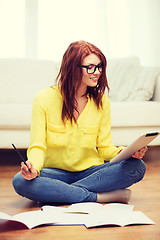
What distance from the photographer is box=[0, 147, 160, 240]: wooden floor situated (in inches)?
46.9

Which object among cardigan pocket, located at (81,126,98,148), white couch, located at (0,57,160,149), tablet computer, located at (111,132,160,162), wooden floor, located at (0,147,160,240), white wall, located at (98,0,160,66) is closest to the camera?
wooden floor, located at (0,147,160,240)

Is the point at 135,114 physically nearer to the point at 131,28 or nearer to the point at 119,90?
the point at 119,90

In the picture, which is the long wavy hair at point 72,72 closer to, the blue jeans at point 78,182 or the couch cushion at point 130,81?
the blue jeans at point 78,182

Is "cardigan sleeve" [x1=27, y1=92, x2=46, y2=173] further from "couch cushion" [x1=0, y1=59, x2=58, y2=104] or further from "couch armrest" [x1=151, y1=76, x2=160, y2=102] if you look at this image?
"couch armrest" [x1=151, y1=76, x2=160, y2=102]

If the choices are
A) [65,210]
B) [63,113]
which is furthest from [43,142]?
[65,210]

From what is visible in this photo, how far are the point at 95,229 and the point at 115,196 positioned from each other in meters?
0.35

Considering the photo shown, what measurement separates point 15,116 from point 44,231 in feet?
4.41

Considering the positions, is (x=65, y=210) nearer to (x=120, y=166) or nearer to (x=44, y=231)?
(x=44, y=231)

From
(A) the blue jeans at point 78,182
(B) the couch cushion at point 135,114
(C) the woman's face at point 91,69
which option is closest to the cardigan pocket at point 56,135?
(A) the blue jeans at point 78,182

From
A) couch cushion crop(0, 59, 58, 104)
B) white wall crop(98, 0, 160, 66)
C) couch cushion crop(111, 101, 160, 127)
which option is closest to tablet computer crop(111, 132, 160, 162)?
couch cushion crop(111, 101, 160, 127)

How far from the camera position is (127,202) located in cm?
162

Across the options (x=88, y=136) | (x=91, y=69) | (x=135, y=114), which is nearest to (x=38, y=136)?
(x=88, y=136)

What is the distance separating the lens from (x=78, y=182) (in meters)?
1.61

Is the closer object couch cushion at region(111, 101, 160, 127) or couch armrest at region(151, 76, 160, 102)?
couch cushion at region(111, 101, 160, 127)
